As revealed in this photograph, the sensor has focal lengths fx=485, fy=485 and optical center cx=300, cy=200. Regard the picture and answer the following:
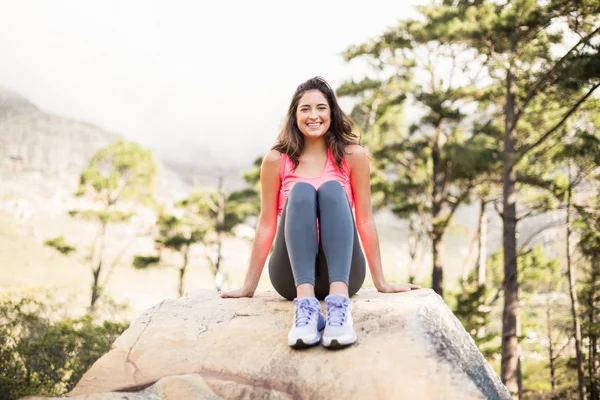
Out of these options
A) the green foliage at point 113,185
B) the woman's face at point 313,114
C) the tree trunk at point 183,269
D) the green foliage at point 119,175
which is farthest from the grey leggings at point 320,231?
the green foliage at point 119,175

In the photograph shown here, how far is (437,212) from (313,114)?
790 cm

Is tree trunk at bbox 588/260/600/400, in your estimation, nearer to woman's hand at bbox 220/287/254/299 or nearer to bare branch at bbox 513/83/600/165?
bare branch at bbox 513/83/600/165

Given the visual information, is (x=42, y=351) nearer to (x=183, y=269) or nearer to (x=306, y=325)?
(x=306, y=325)

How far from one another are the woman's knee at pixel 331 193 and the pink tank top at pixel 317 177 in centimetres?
14

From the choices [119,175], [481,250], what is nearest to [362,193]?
[481,250]

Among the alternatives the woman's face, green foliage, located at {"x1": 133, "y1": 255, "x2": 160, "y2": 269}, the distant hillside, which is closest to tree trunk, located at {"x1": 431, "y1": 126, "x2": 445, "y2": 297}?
the woman's face

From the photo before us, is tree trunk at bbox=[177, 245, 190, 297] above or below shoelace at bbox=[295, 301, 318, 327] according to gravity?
below

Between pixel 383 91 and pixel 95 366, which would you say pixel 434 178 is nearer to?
pixel 383 91

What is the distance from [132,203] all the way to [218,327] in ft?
52.4

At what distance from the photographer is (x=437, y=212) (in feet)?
31.3

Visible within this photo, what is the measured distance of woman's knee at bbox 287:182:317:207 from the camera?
185 cm

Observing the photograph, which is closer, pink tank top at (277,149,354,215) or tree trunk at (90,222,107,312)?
pink tank top at (277,149,354,215)

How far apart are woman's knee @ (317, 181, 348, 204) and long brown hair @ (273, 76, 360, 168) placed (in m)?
0.31

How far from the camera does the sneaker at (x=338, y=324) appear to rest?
1.65 m
